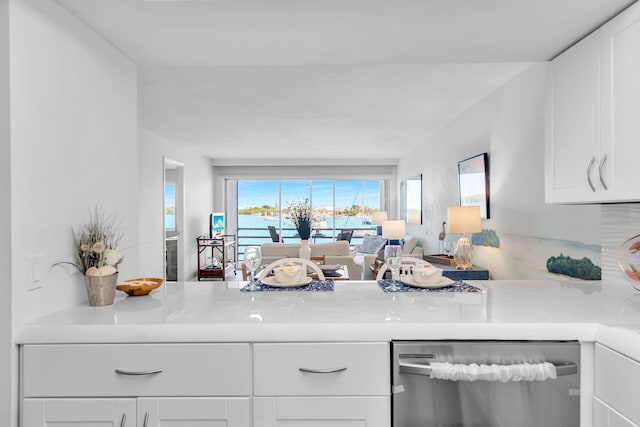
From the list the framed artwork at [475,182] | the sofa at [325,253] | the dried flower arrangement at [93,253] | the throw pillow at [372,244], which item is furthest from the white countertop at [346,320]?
the throw pillow at [372,244]

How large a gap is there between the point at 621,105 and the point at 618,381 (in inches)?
40.4

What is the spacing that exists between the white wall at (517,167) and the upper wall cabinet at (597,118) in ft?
2.22

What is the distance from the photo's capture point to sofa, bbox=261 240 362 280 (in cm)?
533

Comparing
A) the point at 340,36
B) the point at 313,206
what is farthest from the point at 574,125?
the point at 313,206

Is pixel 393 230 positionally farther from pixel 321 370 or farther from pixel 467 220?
pixel 321 370

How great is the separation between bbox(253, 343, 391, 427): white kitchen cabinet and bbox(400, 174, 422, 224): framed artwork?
18.9ft

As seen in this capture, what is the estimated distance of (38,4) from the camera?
1.43 m

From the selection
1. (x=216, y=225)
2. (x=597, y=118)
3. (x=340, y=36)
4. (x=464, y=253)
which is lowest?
(x=464, y=253)

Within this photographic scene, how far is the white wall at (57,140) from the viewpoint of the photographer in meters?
1.33

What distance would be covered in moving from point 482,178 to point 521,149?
0.76 metres

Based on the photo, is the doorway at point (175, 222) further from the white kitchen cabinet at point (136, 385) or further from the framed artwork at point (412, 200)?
the white kitchen cabinet at point (136, 385)

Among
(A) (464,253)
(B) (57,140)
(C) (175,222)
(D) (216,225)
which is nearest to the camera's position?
(B) (57,140)

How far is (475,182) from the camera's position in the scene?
13.9ft

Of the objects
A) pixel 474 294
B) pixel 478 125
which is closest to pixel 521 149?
pixel 478 125
